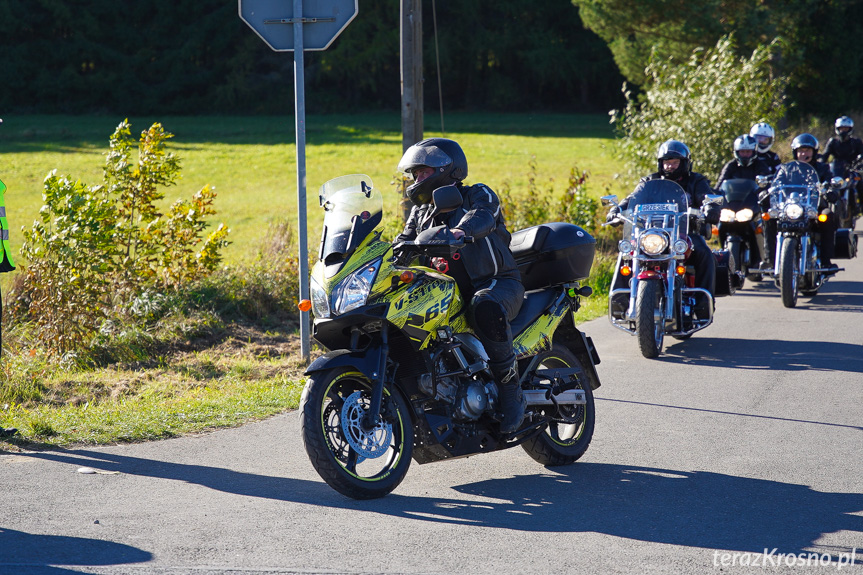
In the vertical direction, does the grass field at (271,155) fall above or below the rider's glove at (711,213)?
above

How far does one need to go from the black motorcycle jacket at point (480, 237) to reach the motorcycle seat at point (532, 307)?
9.4 inches

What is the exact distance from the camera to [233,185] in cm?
2798

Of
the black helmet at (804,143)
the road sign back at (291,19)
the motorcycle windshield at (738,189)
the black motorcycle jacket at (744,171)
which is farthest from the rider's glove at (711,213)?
the black helmet at (804,143)

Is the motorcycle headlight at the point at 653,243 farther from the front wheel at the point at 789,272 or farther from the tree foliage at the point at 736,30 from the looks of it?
the tree foliage at the point at 736,30

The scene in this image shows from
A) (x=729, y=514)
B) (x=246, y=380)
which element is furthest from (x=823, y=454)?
(x=246, y=380)

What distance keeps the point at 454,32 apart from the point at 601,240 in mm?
48016

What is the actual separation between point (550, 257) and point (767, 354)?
3.74m

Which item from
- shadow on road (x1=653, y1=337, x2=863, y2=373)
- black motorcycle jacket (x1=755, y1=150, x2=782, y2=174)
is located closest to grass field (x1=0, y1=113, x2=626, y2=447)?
shadow on road (x1=653, y1=337, x2=863, y2=373)

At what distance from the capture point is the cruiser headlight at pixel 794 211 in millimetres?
11625

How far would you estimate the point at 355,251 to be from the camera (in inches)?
197

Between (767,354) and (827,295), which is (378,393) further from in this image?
(827,295)

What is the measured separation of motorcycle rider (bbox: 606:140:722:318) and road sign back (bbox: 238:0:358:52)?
313cm

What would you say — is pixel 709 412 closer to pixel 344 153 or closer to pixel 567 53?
pixel 344 153

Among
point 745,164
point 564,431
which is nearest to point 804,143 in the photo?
point 745,164
